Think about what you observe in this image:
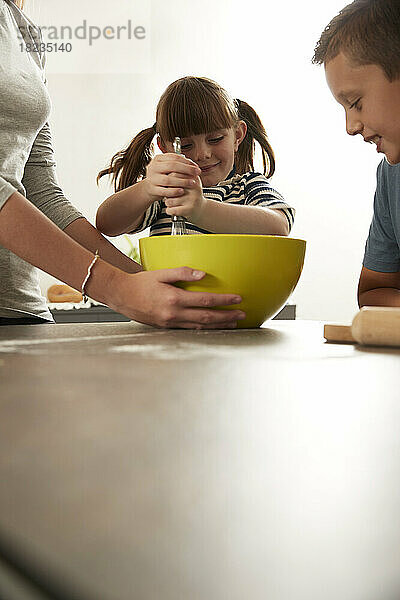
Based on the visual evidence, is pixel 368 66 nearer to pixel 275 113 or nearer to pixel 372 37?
pixel 372 37

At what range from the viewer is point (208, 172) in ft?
5.06

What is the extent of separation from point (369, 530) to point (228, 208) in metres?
1.06

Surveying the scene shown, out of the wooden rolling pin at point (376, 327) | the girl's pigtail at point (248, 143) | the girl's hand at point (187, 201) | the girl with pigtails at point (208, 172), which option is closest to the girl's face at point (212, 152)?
the girl with pigtails at point (208, 172)

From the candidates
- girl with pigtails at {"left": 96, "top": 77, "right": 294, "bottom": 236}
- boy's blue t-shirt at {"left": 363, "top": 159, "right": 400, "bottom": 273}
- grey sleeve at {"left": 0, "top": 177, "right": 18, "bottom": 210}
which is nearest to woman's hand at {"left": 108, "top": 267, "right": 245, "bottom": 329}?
grey sleeve at {"left": 0, "top": 177, "right": 18, "bottom": 210}

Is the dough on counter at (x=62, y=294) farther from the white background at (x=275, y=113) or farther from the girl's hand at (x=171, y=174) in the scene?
the girl's hand at (x=171, y=174)

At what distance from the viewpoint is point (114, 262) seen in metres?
1.18

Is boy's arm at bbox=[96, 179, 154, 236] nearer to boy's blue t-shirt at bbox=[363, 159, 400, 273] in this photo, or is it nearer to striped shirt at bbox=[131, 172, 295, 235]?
striped shirt at bbox=[131, 172, 295, 235]

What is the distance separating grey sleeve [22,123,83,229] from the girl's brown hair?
28 centimetres

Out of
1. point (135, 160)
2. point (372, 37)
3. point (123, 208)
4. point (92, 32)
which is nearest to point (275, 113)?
point (92, 32)

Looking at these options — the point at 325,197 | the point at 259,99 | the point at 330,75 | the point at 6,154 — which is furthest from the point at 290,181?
the point at 6,154

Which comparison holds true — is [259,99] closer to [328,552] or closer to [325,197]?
[325,197]

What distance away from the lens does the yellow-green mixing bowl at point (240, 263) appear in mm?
841

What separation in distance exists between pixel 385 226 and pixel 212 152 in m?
0.47

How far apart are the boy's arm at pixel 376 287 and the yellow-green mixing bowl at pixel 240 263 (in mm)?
→ 602
